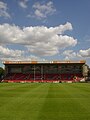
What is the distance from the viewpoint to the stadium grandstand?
159m

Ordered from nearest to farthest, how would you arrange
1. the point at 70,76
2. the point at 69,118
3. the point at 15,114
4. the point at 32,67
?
the point at 69,118 → the point at 15,114 → the point at 70,76 → the point at 32,67

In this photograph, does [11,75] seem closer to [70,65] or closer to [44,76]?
[44,76]

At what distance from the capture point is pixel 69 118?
14.4m

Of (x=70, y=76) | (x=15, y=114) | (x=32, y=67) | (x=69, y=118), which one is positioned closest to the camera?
(x=69, y=118)

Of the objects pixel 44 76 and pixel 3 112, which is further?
pixel 44 76

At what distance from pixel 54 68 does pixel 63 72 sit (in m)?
5.93

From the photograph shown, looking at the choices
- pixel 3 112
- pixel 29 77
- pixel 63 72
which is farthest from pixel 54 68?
pixel 3 112

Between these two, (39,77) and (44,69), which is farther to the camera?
(44,69)

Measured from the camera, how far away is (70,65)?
164125 mm

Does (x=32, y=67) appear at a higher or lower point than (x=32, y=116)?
higher

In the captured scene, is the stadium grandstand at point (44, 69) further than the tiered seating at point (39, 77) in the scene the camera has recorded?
Yes

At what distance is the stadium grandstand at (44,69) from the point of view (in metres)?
159

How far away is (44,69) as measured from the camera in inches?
6496

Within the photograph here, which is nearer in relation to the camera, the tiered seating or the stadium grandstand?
the tiered seating
